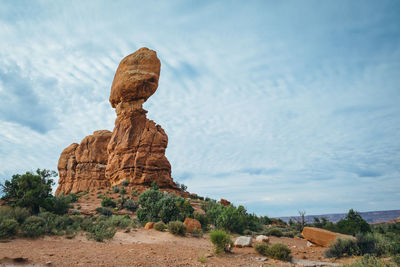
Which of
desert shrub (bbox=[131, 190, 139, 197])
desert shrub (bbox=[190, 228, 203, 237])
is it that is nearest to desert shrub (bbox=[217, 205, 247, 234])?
desert shrub (bbox=[190, 228, 203, 237])

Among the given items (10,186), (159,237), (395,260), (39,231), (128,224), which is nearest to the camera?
(395,260)

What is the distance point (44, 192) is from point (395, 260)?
20.2 metres

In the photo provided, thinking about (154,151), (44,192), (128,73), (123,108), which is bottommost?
(44,192)

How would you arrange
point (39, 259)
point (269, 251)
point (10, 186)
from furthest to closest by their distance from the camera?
point (10, 186) < point (269, 251) < point (39, 259)

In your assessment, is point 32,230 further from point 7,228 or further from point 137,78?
point 137,78

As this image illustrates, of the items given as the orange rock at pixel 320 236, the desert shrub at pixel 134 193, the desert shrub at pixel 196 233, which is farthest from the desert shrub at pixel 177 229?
the desert shrub at pixel 134 193

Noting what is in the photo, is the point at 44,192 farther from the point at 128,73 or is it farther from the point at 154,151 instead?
the point at 128,73

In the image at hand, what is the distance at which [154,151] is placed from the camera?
35.3m

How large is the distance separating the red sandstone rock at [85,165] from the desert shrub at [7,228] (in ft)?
114

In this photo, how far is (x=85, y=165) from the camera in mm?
45906

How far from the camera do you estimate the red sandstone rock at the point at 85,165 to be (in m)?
44.6

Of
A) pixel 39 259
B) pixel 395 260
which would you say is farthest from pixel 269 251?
pixel 39 259

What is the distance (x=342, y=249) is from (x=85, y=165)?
149 ft

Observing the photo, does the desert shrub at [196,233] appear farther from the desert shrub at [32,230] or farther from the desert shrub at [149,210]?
the desert shrub at [32,230]
